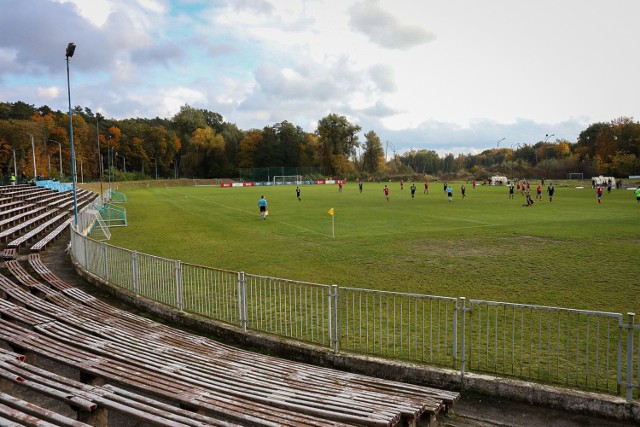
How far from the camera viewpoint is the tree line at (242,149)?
10331 centimetres

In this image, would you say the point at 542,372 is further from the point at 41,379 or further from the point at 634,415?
the point at 41,379

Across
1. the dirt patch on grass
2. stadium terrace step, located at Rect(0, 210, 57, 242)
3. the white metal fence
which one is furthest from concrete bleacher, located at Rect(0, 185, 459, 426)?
stadium terrace step, located at Rect(0, 210, 57, 242)

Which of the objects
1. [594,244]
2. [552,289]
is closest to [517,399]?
[552,289]

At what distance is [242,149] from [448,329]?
12512 centimetres

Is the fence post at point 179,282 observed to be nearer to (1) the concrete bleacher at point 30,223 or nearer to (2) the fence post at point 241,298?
(2) the fence post at point 241,298

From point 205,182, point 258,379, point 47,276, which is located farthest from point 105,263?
point 205,182

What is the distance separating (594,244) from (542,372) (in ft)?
45.1

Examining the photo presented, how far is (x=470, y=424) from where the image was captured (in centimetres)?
580

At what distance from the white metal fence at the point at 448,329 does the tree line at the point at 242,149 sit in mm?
97998

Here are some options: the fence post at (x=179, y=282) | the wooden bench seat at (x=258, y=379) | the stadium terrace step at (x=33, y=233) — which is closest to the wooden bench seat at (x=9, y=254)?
the stadium terrace step at (x=33, y=233)

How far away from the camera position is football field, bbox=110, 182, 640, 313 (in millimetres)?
12820

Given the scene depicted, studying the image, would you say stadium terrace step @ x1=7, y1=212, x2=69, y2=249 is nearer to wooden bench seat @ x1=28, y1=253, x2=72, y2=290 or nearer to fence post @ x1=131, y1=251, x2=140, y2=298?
wooden bench seat @ x1=28, y1=253, x2=72, y2=290

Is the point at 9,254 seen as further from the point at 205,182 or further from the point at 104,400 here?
the point at 205,182

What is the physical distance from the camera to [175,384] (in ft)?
17.9
